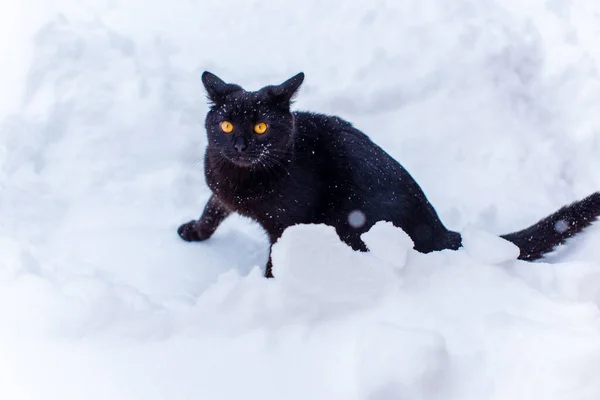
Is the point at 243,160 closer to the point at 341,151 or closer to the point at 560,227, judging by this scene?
the point at 341,151

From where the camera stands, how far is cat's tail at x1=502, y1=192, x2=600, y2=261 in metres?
2.64

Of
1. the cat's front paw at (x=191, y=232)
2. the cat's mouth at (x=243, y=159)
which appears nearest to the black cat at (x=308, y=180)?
the cat's mouth at (x=243, y=159)

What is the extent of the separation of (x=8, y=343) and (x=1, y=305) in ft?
0.79

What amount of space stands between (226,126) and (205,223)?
73cm

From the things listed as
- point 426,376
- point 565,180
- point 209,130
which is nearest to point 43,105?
point 209,130

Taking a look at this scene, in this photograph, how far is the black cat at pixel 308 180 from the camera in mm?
2588

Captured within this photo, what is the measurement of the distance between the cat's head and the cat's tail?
4.41 feet

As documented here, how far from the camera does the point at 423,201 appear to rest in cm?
279

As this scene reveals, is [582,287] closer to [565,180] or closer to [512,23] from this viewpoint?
[565,180]

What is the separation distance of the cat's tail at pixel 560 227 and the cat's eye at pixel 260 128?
1432mm

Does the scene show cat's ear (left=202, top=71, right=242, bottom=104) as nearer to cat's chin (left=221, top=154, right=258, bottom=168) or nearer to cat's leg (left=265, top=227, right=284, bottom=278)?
cat's chin (left=221, top=154, right=258, bottom=168)

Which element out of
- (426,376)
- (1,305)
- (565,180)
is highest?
(565,180)


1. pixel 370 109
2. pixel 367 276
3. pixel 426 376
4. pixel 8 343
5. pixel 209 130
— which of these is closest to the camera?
pixel 426 376

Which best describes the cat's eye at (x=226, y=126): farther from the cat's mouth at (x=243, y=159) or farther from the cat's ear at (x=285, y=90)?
the cat's ear at (x=285, y=90)
